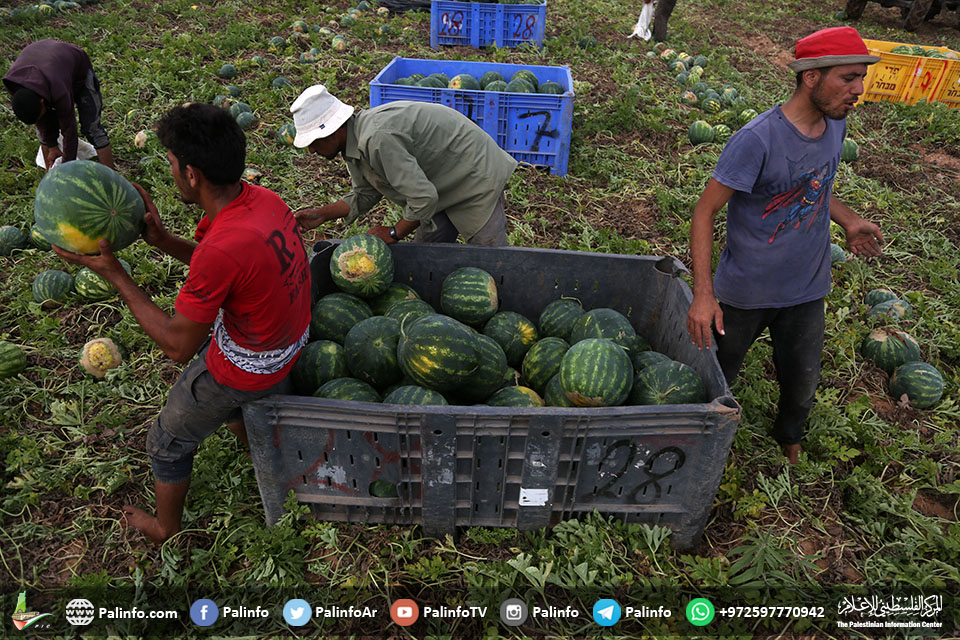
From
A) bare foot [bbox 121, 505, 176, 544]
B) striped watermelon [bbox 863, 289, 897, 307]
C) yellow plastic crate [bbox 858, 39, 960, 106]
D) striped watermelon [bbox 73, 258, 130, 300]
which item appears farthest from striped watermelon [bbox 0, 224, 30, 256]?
yellow plastic crate [bbox 858, 39, 960, 106]

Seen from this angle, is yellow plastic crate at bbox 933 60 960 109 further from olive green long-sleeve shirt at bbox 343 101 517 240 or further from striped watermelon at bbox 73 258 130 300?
striped watermelon at bbox 73 258 130 300

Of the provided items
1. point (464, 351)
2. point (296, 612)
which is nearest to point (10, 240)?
point (296, 612)

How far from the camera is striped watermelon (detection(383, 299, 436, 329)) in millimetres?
3234

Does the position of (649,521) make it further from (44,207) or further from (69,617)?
(44,207)

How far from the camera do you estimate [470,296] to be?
3.44 metres

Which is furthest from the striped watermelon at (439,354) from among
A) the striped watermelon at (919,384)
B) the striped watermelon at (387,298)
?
the striped watermelon at (919,384)

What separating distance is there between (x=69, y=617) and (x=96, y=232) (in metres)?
1.69

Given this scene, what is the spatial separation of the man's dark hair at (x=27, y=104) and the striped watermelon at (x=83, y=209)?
121 inches

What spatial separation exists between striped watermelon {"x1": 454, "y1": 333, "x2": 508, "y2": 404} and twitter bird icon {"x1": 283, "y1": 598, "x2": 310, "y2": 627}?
1178 millimetres

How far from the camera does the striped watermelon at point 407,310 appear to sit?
323cm

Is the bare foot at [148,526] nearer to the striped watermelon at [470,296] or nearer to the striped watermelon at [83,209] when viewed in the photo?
the striped watermelon at [83,209]

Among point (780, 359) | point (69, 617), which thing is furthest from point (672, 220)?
point (69, 617)

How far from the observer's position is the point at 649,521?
9.20 feet

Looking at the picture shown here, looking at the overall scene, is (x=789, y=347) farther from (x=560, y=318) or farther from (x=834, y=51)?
(x=834, y=51)
